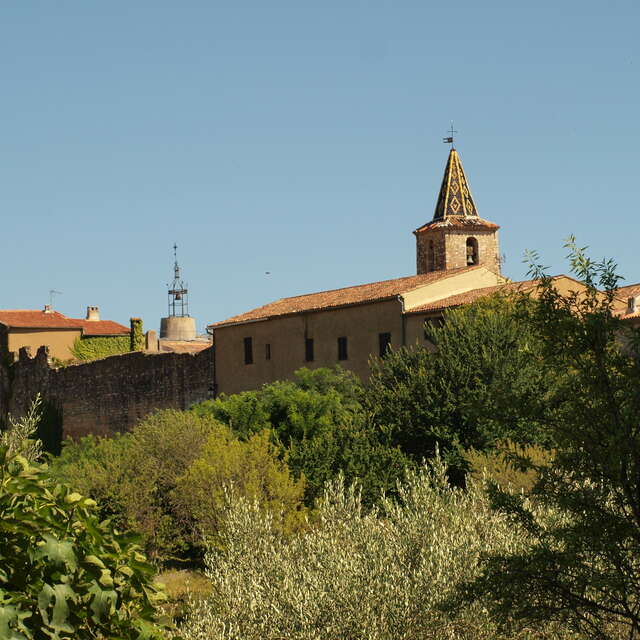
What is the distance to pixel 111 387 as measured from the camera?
44.2m

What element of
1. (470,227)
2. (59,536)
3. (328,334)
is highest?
(470,227)

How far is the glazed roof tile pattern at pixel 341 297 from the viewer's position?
3522 cm

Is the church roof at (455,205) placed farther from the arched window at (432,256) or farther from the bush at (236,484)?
the bush at (236,484)

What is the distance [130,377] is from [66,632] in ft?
125

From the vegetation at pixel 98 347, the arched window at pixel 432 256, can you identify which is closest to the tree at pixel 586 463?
the arched window at pixel 432 256

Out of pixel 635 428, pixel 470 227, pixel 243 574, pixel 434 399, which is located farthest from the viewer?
pixel 470 227

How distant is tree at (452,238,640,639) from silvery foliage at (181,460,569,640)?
1126mm

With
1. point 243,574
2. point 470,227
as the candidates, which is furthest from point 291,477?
point 470,227

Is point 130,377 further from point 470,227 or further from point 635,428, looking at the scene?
point 635,428

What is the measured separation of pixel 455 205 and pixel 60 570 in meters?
50.4

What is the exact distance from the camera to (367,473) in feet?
82.1

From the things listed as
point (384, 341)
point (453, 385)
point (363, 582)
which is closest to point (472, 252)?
point (384, 341)

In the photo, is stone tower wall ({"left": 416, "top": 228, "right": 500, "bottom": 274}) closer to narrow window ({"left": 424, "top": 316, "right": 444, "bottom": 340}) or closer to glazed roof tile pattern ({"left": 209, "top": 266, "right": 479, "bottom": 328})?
glazed roof tile pattern ({"left": 209, "top": 266, "right": 479, "bottom": 328})

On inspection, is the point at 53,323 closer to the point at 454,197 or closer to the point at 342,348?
the point at 454,197
